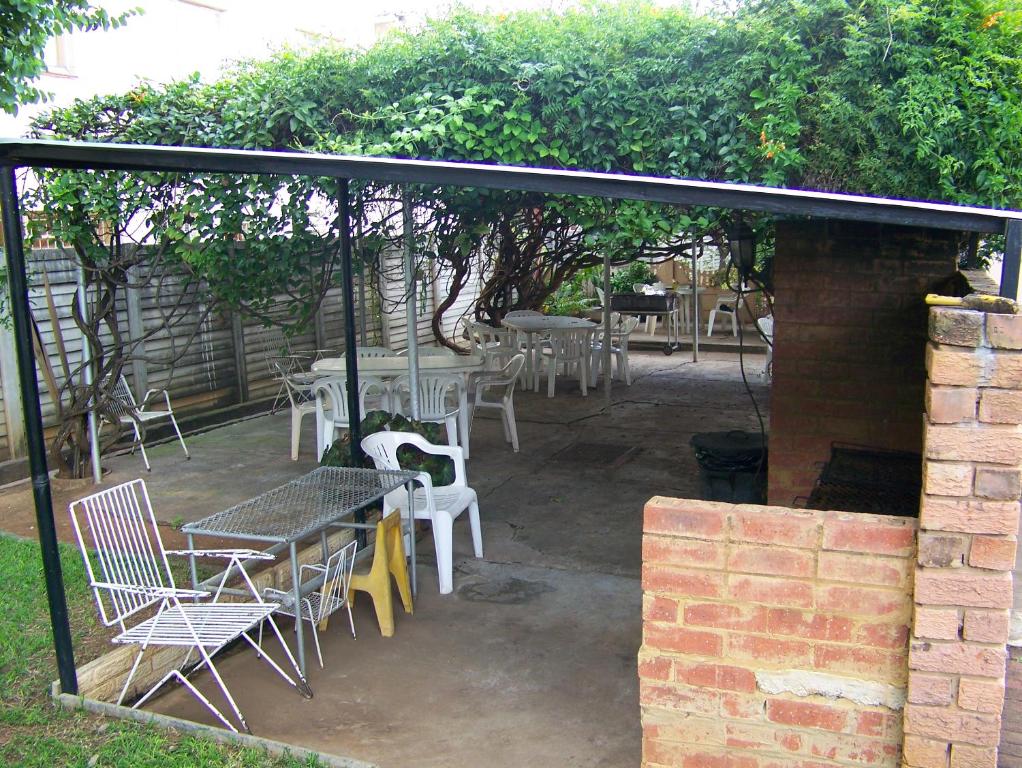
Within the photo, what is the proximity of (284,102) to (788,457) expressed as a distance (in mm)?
3899

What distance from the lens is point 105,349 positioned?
7664 millimetres

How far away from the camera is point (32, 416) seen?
3.70m

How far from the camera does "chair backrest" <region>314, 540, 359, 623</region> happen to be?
4.39 m

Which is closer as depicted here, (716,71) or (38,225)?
(716,71)

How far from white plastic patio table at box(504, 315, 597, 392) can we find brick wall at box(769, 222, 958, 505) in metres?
5.12

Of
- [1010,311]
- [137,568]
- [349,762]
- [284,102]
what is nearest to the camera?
[1010,311]

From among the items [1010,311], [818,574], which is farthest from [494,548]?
[1010,311]

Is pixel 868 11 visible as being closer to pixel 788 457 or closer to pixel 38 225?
pixel 788 457

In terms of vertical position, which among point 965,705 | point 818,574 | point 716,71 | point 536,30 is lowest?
point 965,705

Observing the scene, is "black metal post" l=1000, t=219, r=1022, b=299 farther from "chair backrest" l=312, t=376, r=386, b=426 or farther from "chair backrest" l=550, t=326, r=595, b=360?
"chair backrest" l=550, t=326, r=595, b=360

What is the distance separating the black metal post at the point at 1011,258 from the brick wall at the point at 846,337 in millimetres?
2765

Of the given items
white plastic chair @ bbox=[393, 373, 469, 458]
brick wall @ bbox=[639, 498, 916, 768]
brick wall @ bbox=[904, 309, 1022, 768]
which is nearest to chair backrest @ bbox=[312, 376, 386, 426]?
white plastic chair @ bbox=[393, 373, 469, 458]

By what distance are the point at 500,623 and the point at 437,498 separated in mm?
992

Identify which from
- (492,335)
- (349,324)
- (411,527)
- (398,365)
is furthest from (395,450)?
(492,335)
